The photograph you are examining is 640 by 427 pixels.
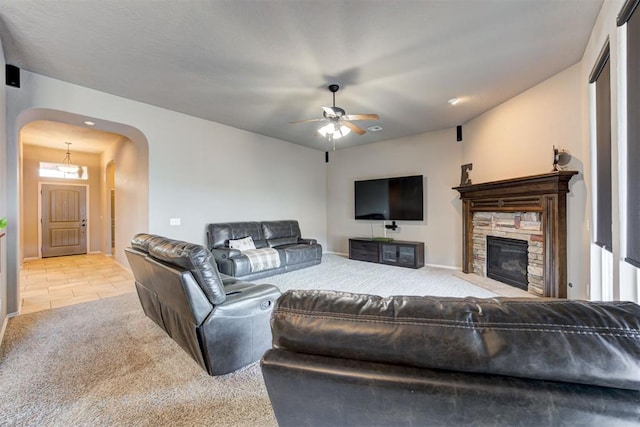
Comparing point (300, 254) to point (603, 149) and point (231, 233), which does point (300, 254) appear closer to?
point (231, 233)

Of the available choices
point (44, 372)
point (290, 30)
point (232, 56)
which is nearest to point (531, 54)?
point (290, 30)

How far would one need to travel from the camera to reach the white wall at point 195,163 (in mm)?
3289

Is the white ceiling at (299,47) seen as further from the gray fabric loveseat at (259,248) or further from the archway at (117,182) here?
the gray fabric loveseat at (259,248)

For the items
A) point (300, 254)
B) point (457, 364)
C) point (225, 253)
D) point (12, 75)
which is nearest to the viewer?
point (457, 364)

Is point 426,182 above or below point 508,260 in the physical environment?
above

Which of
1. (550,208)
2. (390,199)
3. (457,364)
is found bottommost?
(457,364)

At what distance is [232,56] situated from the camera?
278 cm

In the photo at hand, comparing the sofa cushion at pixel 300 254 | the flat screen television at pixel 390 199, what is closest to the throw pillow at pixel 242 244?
the sofa cushion at pixel 300 254

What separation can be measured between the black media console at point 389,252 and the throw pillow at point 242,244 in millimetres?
2279

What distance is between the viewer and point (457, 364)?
0.67 m

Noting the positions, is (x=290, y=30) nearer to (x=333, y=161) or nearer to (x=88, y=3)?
(x=88, y=3)

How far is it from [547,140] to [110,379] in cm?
502

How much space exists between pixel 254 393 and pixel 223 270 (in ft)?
9.26

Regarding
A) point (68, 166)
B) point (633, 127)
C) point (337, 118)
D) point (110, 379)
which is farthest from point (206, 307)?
point (68, 166)
